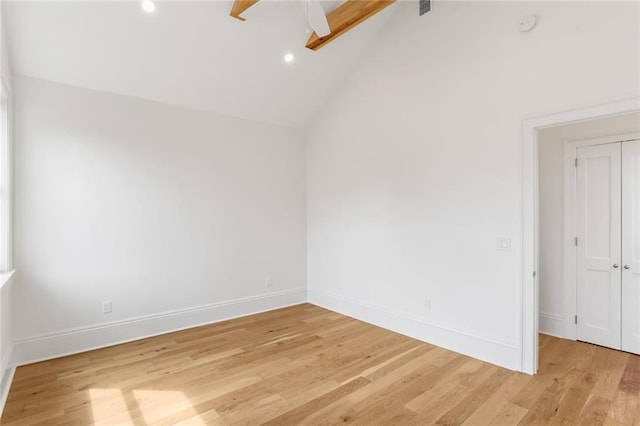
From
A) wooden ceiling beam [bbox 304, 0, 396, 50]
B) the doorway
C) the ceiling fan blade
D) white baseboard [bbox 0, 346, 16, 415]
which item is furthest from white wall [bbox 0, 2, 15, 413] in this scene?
the doorway

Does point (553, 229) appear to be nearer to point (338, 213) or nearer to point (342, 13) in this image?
point (338, 213)

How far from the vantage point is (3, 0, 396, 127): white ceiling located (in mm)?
3020

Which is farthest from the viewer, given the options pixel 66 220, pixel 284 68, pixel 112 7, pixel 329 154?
pixel 329 154

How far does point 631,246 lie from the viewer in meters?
3.48

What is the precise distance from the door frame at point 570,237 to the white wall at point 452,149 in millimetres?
1308

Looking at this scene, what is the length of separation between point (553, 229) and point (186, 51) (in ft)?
15.6

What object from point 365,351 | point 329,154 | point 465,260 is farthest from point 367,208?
point 365,351

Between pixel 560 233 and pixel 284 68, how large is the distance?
3.98 metres

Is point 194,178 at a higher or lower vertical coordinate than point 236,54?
lower

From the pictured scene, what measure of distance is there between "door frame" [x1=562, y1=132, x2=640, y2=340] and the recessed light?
4.66 metres

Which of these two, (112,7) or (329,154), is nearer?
(112,7)

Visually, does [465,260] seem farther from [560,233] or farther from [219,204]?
[219,204]

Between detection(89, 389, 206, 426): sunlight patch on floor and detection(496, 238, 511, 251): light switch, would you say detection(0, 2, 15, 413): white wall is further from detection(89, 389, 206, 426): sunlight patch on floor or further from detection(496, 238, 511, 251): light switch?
detection(496, 238, 511, 251): light switch

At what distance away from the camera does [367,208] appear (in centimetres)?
448
